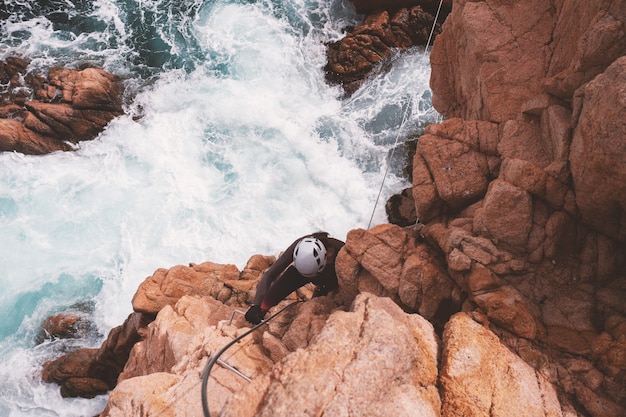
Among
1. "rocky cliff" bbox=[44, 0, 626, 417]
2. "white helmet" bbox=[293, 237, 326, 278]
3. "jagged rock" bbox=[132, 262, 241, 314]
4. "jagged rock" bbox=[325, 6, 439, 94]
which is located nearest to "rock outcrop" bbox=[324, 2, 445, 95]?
"jagged rock" bbox=[325, 6, 439, 94]

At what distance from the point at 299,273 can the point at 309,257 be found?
1.63 ft

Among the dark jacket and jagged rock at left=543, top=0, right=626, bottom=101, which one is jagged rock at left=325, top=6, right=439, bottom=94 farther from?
the dark jacket

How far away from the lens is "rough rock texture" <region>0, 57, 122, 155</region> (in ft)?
51.9

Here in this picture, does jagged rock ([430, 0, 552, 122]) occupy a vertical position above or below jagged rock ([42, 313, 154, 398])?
above

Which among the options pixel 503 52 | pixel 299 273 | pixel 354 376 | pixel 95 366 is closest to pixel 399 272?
pixel 299 273

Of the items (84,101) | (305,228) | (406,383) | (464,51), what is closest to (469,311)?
(406,383)

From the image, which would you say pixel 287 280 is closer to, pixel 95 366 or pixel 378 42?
pixel 95 366

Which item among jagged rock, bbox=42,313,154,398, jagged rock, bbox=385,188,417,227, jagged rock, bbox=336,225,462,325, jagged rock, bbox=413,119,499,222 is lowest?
jagged rock, bbox=42,313,154,398

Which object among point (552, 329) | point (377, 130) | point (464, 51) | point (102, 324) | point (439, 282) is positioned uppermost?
point (464, 51)

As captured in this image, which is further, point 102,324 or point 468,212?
point 102,324

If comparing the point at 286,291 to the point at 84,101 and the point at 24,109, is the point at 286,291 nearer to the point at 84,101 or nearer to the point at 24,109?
the point at 84,101

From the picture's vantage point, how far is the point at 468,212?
19.8 feet

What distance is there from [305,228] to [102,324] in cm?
766

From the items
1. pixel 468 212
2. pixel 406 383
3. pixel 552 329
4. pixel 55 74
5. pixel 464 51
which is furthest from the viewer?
pixel 55 74
